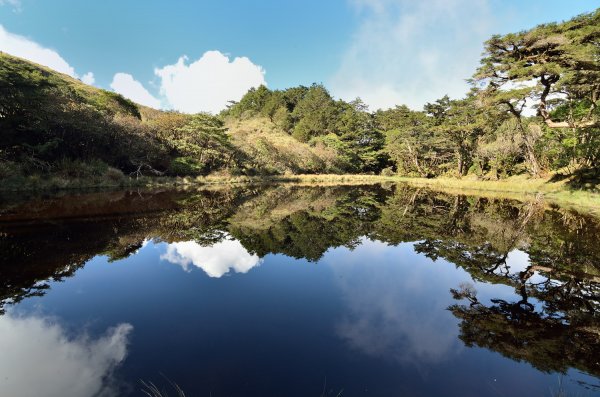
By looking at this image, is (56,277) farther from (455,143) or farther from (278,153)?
(455,143)

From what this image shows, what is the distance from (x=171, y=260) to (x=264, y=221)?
5523mm

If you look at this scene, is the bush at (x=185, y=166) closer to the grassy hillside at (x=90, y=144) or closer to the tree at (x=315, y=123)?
the grassy hillside at (x=90, y=144)

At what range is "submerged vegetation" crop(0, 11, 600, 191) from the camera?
54.1 ft

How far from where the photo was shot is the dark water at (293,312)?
11.7ft

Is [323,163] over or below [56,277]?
over

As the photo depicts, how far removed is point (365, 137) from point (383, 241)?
51.7 meters

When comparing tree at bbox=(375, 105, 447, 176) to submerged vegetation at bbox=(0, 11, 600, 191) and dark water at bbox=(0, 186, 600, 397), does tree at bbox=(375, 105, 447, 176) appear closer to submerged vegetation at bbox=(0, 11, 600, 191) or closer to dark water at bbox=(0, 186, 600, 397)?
submerged vegetation at bbox=(0, 11, 600, 191)

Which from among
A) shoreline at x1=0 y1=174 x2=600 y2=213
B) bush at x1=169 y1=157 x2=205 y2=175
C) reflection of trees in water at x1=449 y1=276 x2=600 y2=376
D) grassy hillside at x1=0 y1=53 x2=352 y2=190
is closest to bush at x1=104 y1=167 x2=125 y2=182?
grassy hillside at x1=0 y1=53 x2=352 y2=190

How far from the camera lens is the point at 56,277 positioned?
250 inches

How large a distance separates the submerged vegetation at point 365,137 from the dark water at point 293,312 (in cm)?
1074

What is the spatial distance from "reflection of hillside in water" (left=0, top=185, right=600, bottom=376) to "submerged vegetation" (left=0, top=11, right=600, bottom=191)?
7384 mm

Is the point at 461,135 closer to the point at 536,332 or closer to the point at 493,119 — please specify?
the point at 493,119

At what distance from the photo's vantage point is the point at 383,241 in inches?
419

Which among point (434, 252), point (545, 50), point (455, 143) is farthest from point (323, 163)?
point (434, 252)
